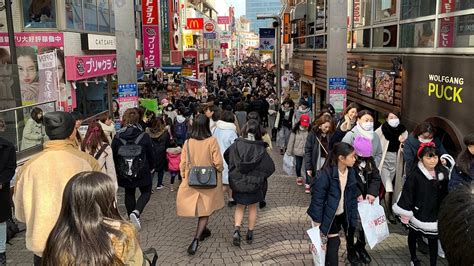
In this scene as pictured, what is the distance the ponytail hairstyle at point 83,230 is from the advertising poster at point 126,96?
674 centimetres

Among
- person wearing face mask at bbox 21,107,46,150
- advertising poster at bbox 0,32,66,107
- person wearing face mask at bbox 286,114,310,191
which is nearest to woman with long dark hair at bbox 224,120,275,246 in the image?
person wearing face mask at bbox 286,114,310,191

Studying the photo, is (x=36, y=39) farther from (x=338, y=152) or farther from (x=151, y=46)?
(x=338, y=152)

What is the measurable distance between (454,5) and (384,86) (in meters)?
3.55

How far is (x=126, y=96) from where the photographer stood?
8.98 metres

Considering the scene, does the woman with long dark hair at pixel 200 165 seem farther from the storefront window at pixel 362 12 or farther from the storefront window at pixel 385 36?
the storefront window at pixel 362 12

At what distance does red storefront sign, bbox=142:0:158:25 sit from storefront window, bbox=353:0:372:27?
308 inches

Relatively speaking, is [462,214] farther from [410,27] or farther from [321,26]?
[321,26]

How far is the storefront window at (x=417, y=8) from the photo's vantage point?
28.7 ft

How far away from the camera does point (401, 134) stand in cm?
692

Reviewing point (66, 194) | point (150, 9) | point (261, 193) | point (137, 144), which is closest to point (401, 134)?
point (261, 193)

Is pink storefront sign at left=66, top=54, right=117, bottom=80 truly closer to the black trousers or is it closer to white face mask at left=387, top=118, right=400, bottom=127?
the black trousers

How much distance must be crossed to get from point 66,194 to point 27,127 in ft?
24.2

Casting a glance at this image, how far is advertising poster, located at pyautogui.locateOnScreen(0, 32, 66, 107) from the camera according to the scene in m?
12.8

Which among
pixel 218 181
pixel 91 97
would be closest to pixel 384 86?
pixel 218 181
